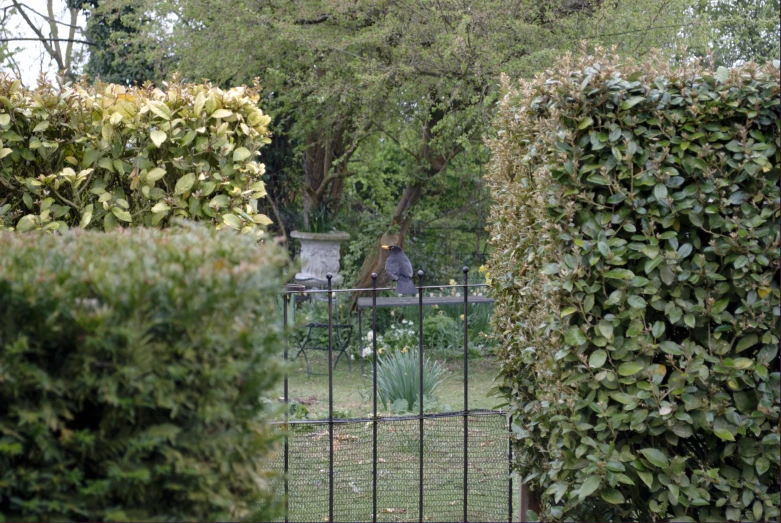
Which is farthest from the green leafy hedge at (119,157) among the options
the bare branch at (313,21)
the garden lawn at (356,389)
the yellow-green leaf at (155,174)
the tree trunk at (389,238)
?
the tree trunk at (389,238)

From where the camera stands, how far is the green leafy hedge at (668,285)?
2.51m

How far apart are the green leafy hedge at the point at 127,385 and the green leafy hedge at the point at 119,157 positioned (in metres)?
1.62

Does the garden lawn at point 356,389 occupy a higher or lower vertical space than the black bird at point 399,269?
lower

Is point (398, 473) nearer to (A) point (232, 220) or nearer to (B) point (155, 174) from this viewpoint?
(A) point (232, 220)

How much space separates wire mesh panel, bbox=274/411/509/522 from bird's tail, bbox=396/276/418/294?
6.08ft

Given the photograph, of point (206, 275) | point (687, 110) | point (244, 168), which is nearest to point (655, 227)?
point (687, 110)

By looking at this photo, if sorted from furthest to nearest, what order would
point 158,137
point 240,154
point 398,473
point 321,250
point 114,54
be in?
point 114,54, point 321,250, point 398,473, point 240,154, point 158,137

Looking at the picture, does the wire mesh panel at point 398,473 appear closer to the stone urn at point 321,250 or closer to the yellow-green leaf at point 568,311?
the yellow-green leaf at point 568,311

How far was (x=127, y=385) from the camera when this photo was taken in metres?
1.57

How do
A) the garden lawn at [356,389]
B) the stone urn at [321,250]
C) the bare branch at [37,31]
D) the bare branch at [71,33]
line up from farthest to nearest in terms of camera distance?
the bare branch at [71,33]
the bare branch at [37,31]
the stone urn at [321,250]
the garden lawn at [356,389]

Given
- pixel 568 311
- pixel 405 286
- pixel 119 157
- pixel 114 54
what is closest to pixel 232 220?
pixel 119 157

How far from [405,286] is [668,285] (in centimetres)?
490

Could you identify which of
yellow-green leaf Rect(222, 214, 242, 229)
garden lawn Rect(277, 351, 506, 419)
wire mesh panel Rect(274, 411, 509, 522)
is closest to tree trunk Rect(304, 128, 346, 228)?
garden lawn Rect(277, 351, 506, 419)

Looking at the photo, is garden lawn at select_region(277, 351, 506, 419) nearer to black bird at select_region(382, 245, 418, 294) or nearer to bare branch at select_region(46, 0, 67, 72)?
black bird at select_region(382, 245, 418, 294)
